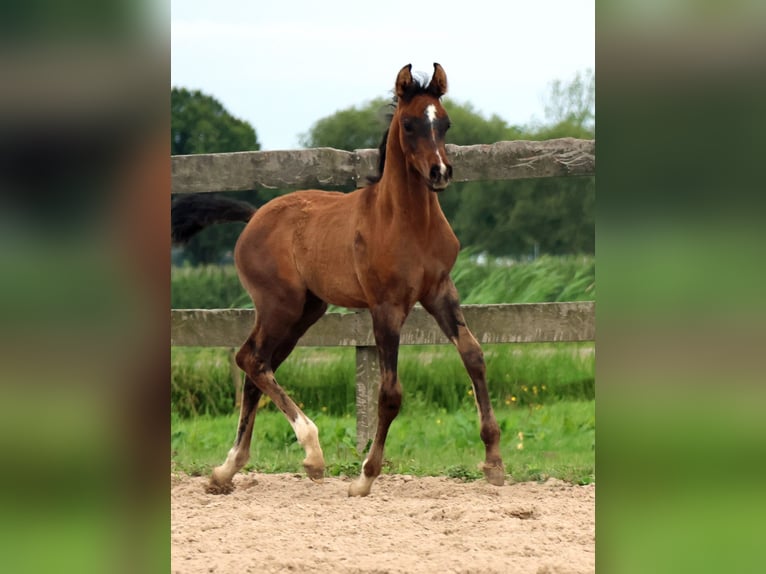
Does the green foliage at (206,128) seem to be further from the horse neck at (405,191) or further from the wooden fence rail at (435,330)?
the horse neck at (405,191)

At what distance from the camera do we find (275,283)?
160 inches

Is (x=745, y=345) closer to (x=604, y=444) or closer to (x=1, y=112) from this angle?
(x=604, y=444)

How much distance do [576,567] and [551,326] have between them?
2064 millimetres

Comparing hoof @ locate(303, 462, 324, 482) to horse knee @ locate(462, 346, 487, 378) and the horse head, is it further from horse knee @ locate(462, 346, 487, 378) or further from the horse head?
the horse head

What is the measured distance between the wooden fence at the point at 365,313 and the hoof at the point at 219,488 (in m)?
0.73

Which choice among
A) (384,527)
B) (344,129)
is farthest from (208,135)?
(384,527)

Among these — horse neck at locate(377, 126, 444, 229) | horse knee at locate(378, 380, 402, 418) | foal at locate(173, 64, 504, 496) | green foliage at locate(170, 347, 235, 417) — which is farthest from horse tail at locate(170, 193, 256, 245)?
green foliage at locate(170, 347, 235, 417)

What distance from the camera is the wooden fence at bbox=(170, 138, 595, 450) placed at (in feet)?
14.3

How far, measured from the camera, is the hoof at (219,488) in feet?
12.9

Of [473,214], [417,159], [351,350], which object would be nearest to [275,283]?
[417,159]

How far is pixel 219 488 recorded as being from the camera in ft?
12.9

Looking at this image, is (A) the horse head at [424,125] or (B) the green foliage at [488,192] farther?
(B) the green foliage at [488,192]

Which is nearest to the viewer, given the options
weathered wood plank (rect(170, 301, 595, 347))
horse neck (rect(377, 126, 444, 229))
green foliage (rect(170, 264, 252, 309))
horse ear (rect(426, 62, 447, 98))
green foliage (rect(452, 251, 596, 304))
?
horse ear (rect(426, 62, 447, 98))

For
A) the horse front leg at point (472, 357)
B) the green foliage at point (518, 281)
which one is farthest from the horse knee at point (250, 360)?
the green foliage at point (518, 281)
